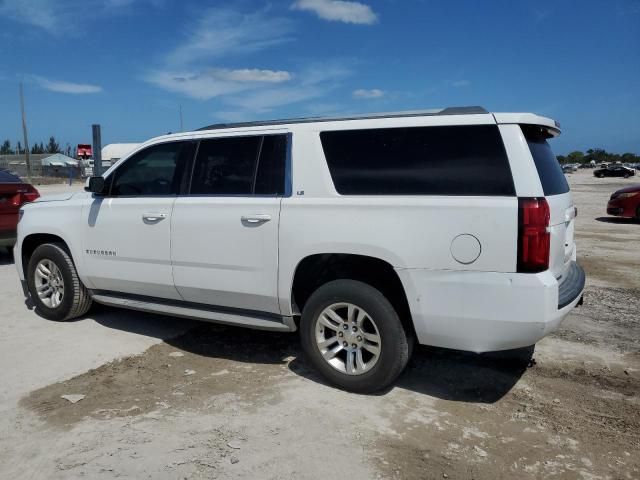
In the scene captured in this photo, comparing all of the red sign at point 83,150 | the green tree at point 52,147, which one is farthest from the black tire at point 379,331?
the green tree at point 52,147

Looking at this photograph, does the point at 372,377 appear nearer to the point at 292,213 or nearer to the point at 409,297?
the point at 409,297

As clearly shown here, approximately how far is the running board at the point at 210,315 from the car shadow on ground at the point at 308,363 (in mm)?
416

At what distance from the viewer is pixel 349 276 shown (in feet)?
13.6

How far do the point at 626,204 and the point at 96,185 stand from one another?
1407 cm

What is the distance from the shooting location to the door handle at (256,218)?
168 inches

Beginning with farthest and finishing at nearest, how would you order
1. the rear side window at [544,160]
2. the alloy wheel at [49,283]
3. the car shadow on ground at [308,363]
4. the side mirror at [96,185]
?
1. the alloy wheel at [49,283]
2. the side mirror at [96,185]
3. the car shadow on ground at [308,363]
4. the rear side window at [544,160]

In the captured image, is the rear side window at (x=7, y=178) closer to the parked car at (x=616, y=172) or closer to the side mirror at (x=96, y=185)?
the side mirror at (x=96, y=185)

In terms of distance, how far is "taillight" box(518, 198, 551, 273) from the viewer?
3.41 metres

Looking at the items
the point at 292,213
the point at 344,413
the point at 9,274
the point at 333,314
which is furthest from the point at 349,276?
the point at 9,274

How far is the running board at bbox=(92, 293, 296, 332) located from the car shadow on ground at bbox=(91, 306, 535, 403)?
1.37 ft

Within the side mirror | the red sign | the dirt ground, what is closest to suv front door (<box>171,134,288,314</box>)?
the dirt ground

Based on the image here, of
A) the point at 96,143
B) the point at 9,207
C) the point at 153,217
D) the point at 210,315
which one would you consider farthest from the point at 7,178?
the point at 210,315

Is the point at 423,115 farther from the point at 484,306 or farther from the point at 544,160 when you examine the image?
the point at 484,306

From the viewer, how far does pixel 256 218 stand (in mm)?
4309
